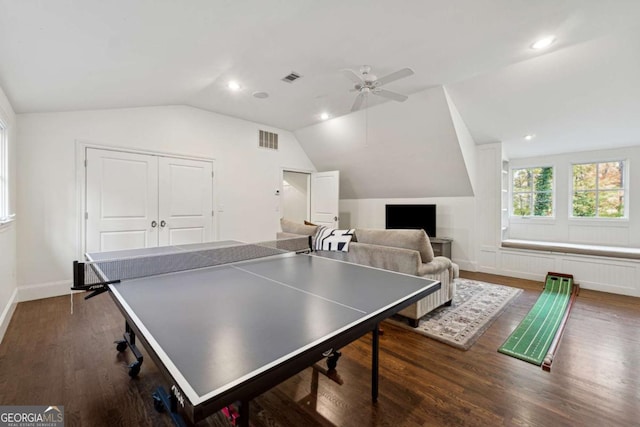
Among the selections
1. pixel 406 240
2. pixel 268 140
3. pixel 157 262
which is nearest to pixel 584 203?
pixel 406 240

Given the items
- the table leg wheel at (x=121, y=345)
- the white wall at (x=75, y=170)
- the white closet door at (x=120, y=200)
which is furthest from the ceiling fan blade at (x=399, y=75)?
the white closet door at (x=120, y=200)

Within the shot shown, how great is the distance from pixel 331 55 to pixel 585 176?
212 inches

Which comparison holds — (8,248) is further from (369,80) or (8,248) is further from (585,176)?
(585,176)

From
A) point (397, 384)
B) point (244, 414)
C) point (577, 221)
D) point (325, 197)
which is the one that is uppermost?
point (325, 197)

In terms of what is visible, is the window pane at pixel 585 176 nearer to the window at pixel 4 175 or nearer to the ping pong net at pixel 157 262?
the ping pong net at pixel 157 262

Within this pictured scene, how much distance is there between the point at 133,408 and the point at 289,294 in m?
1.34

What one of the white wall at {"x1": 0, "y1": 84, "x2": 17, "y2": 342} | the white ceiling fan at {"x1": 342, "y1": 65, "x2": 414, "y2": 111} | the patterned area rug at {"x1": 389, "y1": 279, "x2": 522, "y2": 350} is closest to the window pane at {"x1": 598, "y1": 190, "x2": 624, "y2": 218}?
the patterned area rug at {"x1": 389, "y1": 279, "x2": 522, "y2": 350}

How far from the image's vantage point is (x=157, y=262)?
83.0 inches

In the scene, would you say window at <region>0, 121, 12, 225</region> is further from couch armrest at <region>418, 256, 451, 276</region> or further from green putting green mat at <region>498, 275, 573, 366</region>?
green putting green mat at <region>498, 275, 573, 366</region>

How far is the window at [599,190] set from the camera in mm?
4938

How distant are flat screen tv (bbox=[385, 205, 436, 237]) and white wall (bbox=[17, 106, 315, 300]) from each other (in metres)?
2.77

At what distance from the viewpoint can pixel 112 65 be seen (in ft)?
8.84

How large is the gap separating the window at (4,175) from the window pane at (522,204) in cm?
812

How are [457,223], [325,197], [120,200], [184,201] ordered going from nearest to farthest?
[120,200], [184,201], [457,223], [325,197]
